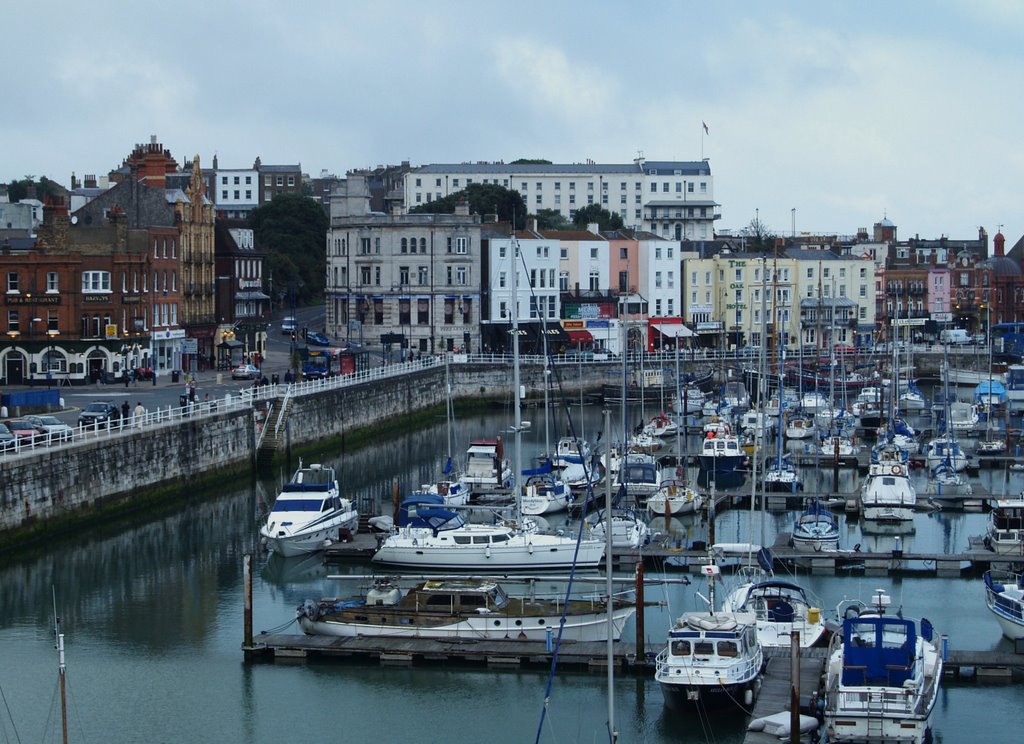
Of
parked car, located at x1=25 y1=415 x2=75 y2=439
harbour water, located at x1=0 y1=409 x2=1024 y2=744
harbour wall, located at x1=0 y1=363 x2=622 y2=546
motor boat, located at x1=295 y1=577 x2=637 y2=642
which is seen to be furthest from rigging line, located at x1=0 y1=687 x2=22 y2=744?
parked car, located at x1=25 y1=415 x2=75 y2=439

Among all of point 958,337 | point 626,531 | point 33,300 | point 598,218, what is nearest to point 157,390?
point 33,300

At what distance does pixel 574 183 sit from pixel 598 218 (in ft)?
39.6

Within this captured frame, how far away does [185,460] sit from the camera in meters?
57.6

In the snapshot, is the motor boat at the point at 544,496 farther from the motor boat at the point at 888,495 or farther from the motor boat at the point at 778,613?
the motor boat at the point at 778,613

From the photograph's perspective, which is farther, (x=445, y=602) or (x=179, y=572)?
(x=179, y=572)

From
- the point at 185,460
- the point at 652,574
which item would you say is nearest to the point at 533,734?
the point at 652,574

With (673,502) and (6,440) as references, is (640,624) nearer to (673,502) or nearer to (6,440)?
(673,502)

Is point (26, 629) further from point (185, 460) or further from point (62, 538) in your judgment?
point (185, 460)

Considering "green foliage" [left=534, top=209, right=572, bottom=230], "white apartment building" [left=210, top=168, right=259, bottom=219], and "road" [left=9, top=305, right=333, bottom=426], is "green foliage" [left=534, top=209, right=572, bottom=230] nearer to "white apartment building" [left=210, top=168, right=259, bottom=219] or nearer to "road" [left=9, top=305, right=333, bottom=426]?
"white apartment building" [left=210, top=168, right=259, bottom=219]

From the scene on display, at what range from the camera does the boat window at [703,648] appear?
103 feet

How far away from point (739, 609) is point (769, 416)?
1630 inches

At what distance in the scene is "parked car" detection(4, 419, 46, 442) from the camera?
5028 cm

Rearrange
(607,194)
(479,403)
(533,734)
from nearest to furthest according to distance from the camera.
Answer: (533,734)
(479,403)
(607,194)

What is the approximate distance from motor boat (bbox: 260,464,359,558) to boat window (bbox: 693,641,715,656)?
711 inches
